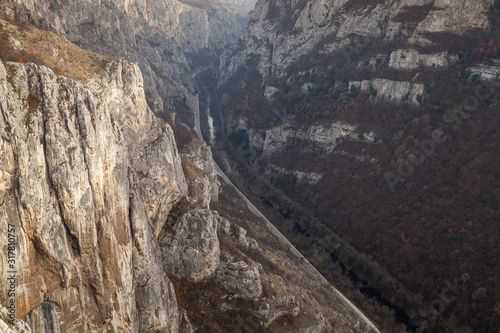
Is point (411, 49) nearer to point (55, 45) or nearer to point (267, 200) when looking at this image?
point (267, 200)

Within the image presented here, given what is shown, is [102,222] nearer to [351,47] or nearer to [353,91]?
[353,91]

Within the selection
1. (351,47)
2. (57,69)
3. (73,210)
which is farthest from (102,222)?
(351,47)

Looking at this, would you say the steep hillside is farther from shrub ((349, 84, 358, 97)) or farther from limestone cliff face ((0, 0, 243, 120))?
limestone cliff face ((0, 0, 243, 120))

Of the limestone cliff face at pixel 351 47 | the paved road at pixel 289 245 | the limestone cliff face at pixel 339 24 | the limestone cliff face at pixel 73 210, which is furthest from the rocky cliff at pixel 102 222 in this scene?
the limestone cliff face at pixel 339 24

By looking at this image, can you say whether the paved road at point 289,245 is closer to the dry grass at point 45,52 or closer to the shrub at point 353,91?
the shrub at point 353,91

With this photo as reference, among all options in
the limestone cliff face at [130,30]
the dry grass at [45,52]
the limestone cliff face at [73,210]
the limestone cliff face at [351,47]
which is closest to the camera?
the limestone cliff face at [73,210]

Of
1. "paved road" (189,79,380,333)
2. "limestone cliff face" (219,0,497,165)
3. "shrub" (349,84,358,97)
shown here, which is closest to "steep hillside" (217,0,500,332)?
"limestone cliff face" (219,0,497,165)

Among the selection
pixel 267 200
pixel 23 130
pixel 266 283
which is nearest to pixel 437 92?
pixel 267 200
